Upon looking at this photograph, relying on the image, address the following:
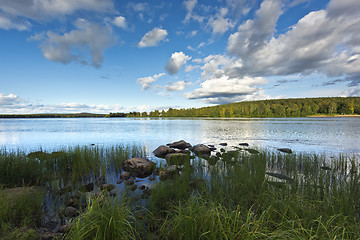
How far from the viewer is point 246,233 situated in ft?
10.9

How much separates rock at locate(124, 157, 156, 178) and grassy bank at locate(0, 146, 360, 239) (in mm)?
715

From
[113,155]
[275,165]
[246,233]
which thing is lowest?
[275,165]

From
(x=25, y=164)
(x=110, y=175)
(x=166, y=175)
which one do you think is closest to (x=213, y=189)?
(x=166, y=175)

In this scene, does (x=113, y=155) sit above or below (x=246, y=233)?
below

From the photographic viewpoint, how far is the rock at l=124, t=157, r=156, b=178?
10.7 metres

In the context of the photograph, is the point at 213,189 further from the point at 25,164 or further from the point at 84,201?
the point at 25,164

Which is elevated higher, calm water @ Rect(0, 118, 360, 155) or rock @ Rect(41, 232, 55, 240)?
rock @ Rect(41, 232, 55, 240)

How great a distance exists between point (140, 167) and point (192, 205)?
23.4ft

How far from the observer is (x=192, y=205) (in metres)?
4.46

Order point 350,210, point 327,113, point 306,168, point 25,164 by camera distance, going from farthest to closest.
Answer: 1. point 327,113
2. point 306,168
3. point 25,164
4. point 350,210

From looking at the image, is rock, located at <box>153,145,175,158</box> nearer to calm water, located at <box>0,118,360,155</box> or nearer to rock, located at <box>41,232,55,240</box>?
calm water, located at <box>0,118,360,155</box>

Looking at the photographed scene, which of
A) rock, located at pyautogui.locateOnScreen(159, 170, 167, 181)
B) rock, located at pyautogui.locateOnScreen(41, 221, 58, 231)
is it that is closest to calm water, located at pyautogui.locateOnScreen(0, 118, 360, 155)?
rock, located at pyautogui.locateOnScreen(159, 170, 167, 181)

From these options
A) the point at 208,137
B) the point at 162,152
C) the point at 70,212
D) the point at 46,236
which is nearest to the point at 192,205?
the point at 46,236

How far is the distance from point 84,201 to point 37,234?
8.07 feet
